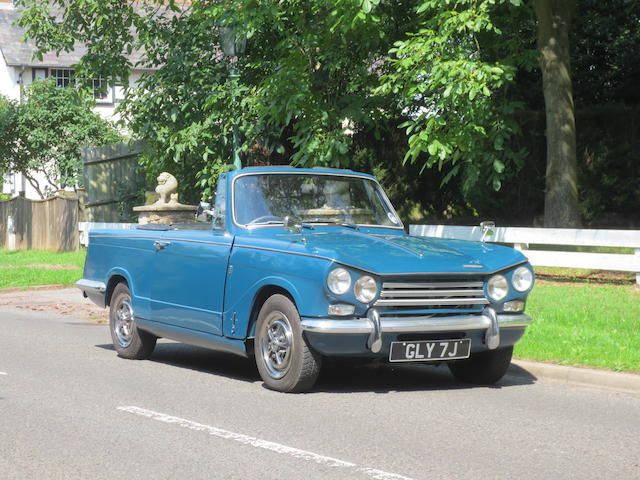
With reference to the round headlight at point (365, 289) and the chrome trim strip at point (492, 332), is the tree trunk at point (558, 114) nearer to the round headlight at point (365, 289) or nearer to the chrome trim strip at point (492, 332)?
the chrome trim strip at point (492, 332)

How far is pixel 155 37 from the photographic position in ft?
81.5

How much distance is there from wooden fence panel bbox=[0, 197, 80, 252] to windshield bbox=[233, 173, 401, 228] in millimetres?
21933

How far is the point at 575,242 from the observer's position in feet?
55.5

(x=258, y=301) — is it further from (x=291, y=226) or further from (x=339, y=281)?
(x=339, y=281)

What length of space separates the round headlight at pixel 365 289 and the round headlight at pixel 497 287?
1019 mm

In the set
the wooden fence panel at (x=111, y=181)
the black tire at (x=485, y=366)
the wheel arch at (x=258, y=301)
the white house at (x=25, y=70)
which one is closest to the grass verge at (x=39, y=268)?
the wooden fence panel at (x=111, y=181)

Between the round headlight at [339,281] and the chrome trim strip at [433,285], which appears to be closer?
the round headlight at [339,281]

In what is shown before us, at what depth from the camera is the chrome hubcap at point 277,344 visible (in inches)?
325

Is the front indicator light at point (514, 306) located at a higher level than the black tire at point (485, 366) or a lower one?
higher

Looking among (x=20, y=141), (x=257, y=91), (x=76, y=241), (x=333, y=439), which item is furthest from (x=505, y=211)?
(x=20, y=141)

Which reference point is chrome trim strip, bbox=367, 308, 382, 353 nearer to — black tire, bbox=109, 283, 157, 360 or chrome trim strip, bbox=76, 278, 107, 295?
black tire, bbox=109, 283, 157, 360

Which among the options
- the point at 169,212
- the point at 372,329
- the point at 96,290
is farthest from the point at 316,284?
the point at 169,212

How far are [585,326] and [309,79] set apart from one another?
32.1 ft

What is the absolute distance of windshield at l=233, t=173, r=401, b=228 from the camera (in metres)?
9.39
